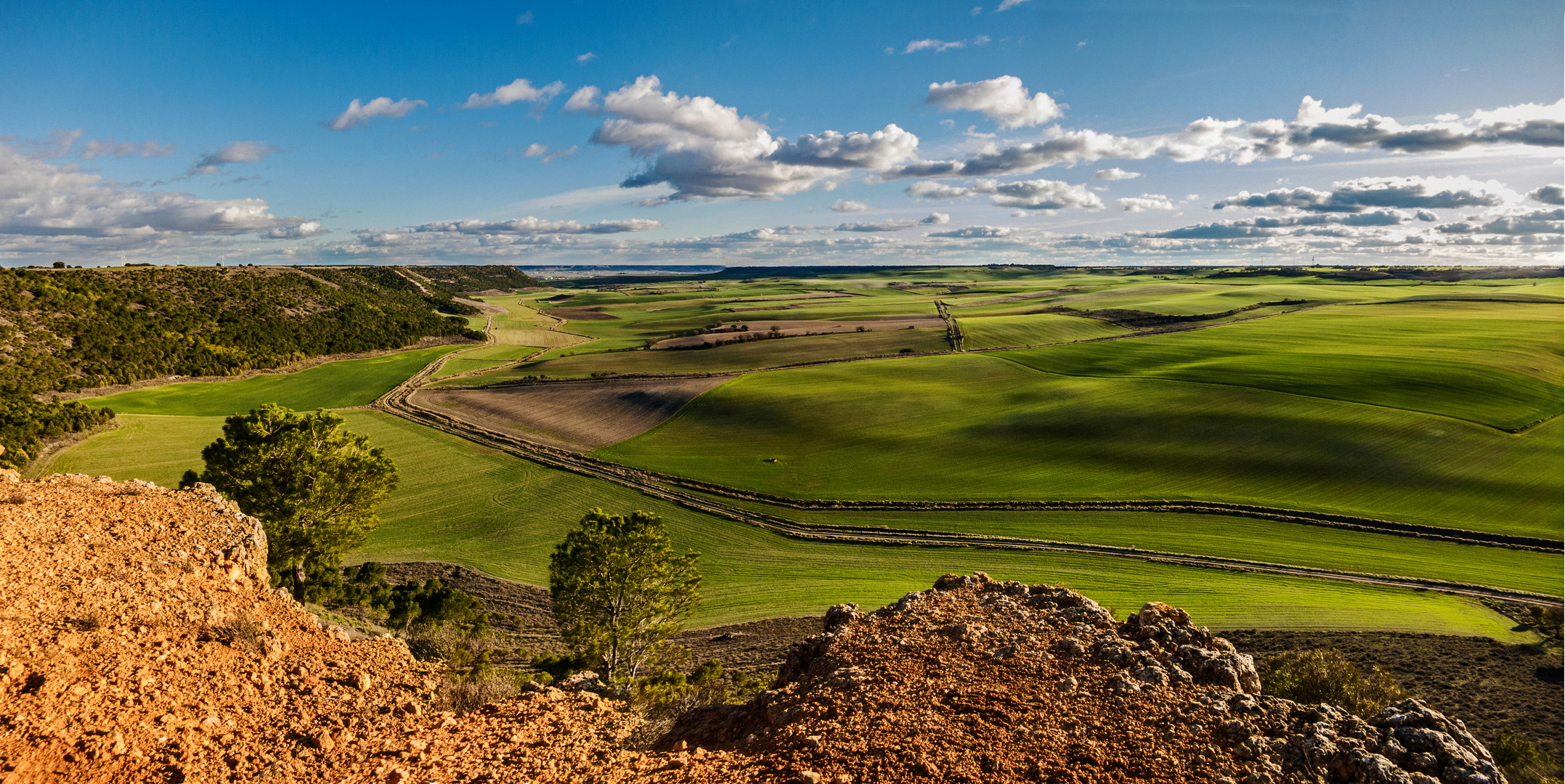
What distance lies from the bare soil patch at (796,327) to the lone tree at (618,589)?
9784 centimetres

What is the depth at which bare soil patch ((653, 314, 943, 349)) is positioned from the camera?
13488cm

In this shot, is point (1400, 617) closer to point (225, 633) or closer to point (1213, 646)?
point (1213, 646)

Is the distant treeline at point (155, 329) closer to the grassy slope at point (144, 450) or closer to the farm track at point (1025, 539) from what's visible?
the grassy slope at point (144, 450)

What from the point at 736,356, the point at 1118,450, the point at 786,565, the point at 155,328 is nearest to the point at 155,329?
the point at 155,328

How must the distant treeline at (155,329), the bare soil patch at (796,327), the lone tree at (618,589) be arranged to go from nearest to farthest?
the lone tree at (618,589)
the distant treeline at (155,329)
the bare soil patch at (796,327)

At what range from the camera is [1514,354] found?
263 ft

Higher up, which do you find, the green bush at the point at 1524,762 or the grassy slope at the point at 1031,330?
the grassy slope at the point at 1031,330


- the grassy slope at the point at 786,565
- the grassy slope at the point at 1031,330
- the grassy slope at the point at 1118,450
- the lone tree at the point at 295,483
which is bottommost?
the grassy slope at the point at 786,565

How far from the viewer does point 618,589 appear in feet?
89.0

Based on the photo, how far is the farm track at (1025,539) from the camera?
124ft

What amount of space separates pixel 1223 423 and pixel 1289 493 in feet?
47.1

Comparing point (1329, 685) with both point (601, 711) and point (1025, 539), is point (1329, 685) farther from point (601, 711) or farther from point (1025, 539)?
point (1025, 539)

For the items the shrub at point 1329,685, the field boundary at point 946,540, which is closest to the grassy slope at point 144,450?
the field boundary at point 946,540

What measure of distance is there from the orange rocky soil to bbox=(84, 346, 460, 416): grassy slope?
80.2 metres
